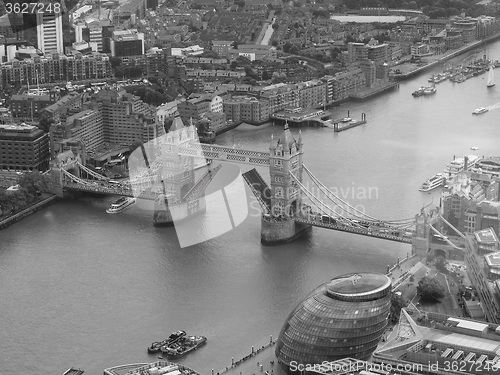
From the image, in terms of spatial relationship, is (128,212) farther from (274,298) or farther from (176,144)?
(274,298)

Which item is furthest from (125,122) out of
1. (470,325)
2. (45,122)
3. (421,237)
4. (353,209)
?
(470,325)

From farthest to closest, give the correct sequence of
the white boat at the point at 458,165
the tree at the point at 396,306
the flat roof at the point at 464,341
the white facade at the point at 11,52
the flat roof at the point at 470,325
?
the white facade at the point at 11,52, the white boat at the point at 458,165, the tree at the point at 396,306, the flat roof at the point at 470,325, the flat roof at the point at 464,341

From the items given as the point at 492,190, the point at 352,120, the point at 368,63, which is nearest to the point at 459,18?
the point at 368,63

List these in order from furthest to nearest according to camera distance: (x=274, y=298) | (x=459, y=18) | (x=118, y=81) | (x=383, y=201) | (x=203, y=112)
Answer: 1. (x=459, y=18)
2. (x=118, y=81)
3. (x=203, y=112)
4. (x=383, y=201)
5. (x=274, y=298)

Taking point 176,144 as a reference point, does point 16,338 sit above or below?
below

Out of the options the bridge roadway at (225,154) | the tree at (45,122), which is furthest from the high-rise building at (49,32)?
the bridge roadway at (225,154)

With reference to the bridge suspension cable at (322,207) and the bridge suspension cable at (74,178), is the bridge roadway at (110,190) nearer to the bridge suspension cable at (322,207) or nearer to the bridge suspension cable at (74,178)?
the bridge suspension cable at (74,178)

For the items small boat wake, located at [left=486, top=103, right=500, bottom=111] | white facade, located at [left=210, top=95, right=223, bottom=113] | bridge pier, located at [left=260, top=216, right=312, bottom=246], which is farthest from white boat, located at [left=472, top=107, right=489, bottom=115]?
bridge pier, located at [left=260, top=216, right=312, bottom=246]

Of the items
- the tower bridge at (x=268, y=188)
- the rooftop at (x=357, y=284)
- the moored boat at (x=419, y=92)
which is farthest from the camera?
the moored boat at (x=419, y=92)
